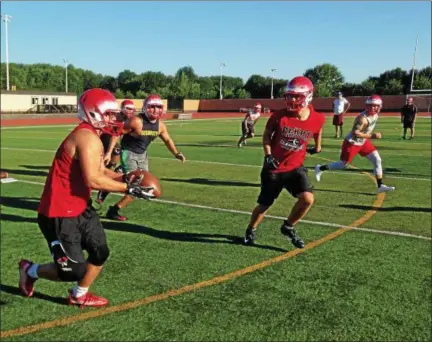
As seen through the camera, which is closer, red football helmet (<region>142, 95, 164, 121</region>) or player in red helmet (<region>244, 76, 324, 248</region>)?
player in red helmet (<region>244, 76, 324, 248</region>)

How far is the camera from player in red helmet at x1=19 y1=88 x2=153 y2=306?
118 inches

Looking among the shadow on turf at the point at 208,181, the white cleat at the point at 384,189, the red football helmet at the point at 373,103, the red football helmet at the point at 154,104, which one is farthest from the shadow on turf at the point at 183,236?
the white cleat at the point at 384,189

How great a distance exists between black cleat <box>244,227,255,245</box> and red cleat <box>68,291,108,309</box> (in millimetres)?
2593

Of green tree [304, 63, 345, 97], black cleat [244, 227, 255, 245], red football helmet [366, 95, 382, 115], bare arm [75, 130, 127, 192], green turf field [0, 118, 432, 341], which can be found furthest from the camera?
black cleat [244, 227, 255, 245]

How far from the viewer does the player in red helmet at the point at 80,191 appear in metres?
3.00

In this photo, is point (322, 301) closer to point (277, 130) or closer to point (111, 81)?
point (277, 130)

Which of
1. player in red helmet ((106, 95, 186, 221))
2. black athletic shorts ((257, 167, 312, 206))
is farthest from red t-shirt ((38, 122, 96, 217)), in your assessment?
player in red helmet ((106, 95, 186, 221))

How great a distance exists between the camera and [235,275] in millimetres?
5895

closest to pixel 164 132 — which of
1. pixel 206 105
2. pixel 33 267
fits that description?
pixel 33 267

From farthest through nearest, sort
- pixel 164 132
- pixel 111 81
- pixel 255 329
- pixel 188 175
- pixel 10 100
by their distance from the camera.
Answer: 1. pixel 10 100
2. pixel 188 175
3. pixel 164 132
4. pixel 255 329
5. pixel 111 81

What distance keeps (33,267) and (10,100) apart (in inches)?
2323

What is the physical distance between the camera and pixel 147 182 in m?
3.34

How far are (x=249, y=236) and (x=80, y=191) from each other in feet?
11.6

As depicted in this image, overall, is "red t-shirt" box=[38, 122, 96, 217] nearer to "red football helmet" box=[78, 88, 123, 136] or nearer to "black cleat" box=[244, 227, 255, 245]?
"red football helmet" box=[78, 88, 123, 136]
